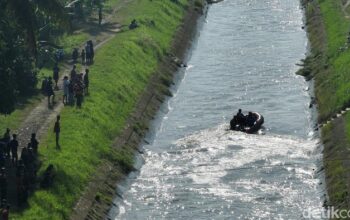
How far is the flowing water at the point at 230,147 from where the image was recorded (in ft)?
196

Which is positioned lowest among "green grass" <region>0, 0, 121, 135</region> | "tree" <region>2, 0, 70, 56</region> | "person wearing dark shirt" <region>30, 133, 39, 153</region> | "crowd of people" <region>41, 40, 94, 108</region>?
"green grass" <region>0, 0, 121, 135</region>

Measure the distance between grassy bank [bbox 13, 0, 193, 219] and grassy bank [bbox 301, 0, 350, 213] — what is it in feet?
48.7

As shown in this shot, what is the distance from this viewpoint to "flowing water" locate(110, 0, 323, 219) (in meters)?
59.9

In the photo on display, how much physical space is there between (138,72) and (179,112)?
31.2 feet

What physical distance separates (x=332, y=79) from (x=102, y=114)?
23043 mm

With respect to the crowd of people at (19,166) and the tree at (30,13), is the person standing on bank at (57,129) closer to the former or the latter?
the crowd of people at (19,166)

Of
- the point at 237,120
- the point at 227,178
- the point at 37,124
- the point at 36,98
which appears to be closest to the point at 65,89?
the point at 36,98

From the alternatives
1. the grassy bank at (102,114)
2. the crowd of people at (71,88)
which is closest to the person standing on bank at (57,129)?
the grassy bank at (102,114)

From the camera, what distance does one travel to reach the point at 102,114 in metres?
74.3

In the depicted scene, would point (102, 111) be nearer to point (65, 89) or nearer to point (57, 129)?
point (65, 89)

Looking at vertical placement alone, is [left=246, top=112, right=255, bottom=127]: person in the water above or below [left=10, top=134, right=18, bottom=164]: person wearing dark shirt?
below

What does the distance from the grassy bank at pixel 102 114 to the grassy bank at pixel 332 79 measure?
14.8 m

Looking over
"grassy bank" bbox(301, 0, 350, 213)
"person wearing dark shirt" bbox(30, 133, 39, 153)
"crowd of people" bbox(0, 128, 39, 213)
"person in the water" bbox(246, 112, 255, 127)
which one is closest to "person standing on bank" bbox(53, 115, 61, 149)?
"crowd of people" bbox(0, 128, 39, 213)

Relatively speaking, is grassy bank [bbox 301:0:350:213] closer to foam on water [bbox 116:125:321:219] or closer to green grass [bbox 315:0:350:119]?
green grass [bbox 315:0:350:119]
